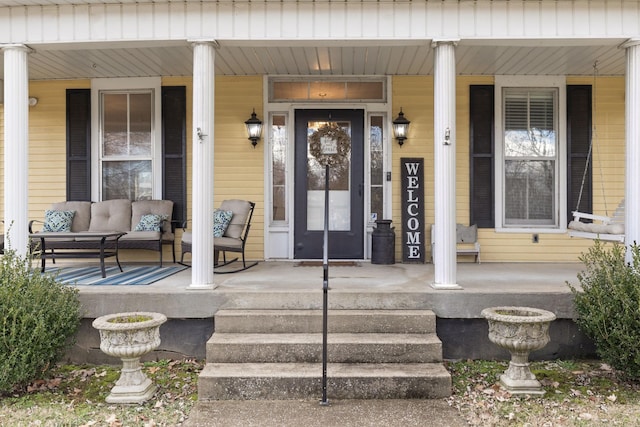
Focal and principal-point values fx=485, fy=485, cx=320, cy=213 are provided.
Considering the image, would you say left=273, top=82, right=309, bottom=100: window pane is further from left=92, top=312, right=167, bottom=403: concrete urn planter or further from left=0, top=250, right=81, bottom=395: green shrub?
left=92, top=312, right=167, bottom=403: concrete urn planter

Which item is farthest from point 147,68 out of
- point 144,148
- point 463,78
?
point 463,78

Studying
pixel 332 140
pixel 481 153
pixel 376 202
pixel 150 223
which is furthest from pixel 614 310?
pixel 150 223

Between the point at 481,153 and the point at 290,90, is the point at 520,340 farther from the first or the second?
the point at 290,90

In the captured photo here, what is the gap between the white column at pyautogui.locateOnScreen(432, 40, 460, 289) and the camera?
4320 millimetres

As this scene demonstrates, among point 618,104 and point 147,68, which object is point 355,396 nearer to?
point 147,68

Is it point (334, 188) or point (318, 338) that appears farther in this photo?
point (334, 188)

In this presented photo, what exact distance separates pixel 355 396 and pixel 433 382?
563 millimetres

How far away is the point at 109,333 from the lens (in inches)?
136

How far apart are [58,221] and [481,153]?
18.0 feet

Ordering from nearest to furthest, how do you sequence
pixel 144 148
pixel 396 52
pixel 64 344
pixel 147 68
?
pixel 64 344 < pixel 396 52 < pixel 147 68 < pixel 144 148

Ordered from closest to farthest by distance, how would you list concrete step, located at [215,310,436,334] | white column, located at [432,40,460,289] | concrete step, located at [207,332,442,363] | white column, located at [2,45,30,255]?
concrete step, located at [207,332,442,363]
concrete step, located at [215,310,436,334]
white column, located at [432,40,460,289]
white column, located at [2,45,30,255]

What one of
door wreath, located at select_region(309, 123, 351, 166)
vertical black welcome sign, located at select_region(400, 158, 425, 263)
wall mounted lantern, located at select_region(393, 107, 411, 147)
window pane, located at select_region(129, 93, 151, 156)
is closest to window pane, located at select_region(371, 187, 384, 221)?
vertical black welcome sign, located at select_region(400, 158, 425, 263)

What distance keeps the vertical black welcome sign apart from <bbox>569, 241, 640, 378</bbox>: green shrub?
2.62 m

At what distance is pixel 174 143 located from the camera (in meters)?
6.52
